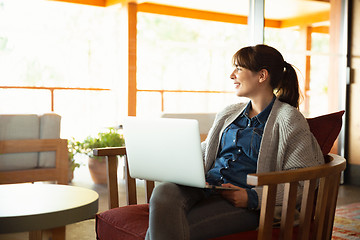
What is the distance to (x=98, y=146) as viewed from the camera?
3039 millimetres

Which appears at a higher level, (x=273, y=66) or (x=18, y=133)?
(x=273, y=66)

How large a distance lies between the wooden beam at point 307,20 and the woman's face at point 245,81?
2026 mm

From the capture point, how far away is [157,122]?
5.49ft

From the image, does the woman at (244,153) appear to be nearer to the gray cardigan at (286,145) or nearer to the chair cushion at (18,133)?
the gray cardigan at (286,145)

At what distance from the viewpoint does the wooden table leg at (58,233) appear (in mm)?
1527

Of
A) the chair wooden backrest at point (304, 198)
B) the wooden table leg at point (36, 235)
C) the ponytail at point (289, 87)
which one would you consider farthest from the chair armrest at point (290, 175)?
the wooden table leg at point (36, 235)

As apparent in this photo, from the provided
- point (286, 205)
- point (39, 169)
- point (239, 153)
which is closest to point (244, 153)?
point (239, 153)

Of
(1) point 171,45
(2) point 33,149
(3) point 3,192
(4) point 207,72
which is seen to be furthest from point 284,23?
(3) point 3,192

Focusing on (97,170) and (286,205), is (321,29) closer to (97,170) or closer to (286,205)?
(97,170)

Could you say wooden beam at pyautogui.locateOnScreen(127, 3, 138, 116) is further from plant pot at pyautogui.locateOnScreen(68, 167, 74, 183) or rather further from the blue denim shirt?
the blue denim shirt

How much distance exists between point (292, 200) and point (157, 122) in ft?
1.72

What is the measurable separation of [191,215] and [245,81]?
2.19 ft

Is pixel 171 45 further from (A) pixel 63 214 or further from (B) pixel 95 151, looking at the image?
(A) pixel 63 214

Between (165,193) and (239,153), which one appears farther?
(239,153)
